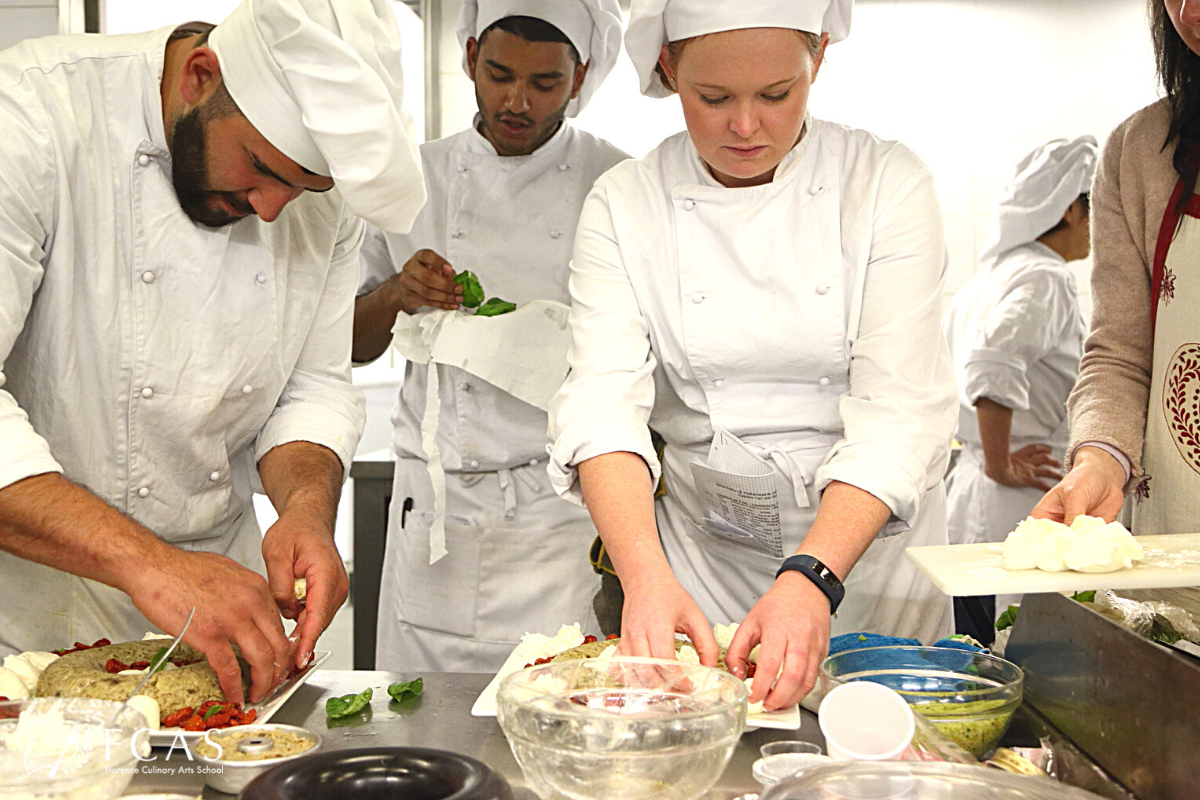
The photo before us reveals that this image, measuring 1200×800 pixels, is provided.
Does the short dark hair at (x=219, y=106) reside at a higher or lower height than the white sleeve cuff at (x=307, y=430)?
higher

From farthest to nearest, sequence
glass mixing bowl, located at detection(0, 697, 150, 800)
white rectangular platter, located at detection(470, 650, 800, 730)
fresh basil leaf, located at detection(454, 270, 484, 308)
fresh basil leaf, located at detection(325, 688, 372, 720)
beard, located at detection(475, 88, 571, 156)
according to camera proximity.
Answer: beard, located at detection(475, 88, 571, 156) < fresh basil leaf, located at detection(454, 270, 484, 308) < fresh basil leaf, located at detection(325, 688, 372, 720) < white rectangular platter, located at detection(470, 650, 800, 730) < glass mixing bowl, located at detection(0, 697, 150, 800)

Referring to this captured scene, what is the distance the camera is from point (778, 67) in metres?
1.59

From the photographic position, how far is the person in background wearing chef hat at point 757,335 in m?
1.57

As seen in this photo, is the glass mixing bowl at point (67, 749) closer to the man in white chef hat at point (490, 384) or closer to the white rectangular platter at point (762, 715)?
the white rectangular platter at point (762, 715)

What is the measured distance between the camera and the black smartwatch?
1.37 meters

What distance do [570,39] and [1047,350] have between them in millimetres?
2109

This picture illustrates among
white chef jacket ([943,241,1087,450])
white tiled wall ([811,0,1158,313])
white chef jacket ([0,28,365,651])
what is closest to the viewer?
white chef jacket ([0,28,365,651])

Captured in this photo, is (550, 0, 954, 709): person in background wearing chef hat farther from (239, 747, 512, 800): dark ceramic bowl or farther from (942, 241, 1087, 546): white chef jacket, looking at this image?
(942, 241, 1087, 546): white chef jacket

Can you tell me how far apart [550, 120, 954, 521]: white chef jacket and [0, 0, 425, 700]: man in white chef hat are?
0.38 meters

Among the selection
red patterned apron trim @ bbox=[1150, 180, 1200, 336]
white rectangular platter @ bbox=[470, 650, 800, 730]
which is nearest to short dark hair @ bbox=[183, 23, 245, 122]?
A: white rectangular platter @ bbox=[470, 650, 800, 730]

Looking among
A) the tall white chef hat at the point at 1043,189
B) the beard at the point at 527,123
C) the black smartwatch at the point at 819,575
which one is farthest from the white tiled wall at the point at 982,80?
the black smartwatch at the point at 819,575

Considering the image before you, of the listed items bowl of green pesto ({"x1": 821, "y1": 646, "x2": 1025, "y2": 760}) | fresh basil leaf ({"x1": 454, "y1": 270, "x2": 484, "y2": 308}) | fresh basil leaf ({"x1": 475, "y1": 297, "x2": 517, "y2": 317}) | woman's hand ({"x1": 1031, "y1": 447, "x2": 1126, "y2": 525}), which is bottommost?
bowl of green pesto ({"x1": 821, "y1": 646, "x2": 1025, "y2": 760})

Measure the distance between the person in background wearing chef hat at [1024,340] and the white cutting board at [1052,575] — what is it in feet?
8.40

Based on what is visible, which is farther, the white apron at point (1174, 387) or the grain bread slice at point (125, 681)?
the white apron at point (1174, 387)
